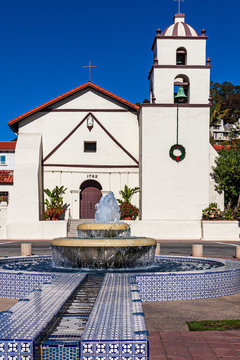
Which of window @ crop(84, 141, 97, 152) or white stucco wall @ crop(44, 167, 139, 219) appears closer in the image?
white stucco wall @ crop(44, 167, 139, 219)

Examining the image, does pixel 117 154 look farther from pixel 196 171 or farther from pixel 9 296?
pixel 9 296

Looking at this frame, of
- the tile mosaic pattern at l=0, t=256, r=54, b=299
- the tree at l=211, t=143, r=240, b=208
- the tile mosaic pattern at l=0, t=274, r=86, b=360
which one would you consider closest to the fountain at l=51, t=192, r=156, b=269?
the tile mosaic pattern at l=0, t=256, r=54, b=299

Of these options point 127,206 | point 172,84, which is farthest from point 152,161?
point 172,84

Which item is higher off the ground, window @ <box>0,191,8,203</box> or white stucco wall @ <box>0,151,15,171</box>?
white stucco wall @ <box>0,151,15,171</box>

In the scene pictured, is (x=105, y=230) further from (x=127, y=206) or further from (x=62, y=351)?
(x=127, y=206)

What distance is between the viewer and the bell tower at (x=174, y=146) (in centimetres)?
2916

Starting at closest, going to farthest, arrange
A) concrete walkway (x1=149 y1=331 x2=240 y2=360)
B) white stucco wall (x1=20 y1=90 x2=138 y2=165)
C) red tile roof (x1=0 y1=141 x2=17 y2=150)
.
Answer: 1. concrete walkway (x1=149 y1=331 x2=240 y2=360)
2. white stucco wall (x1=20 y1=90 x2=138 y2=165)
3. red tile roof (x1=0 y1=141 x2=17 y2=150)

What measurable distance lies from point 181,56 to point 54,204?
42.9 feet

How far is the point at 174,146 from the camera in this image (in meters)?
29.2

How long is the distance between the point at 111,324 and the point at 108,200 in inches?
353

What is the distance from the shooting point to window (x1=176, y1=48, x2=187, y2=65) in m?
30.3

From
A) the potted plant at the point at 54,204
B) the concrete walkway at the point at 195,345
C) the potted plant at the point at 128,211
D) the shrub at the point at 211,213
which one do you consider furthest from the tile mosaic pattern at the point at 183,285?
the potted plant at the point at 54,204

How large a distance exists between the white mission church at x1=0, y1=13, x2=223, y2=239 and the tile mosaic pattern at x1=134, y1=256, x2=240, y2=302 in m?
19.5

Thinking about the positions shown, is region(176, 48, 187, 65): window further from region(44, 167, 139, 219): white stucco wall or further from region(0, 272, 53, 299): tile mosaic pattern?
region(0, 272, 53, 299): tile mosaic pattern
